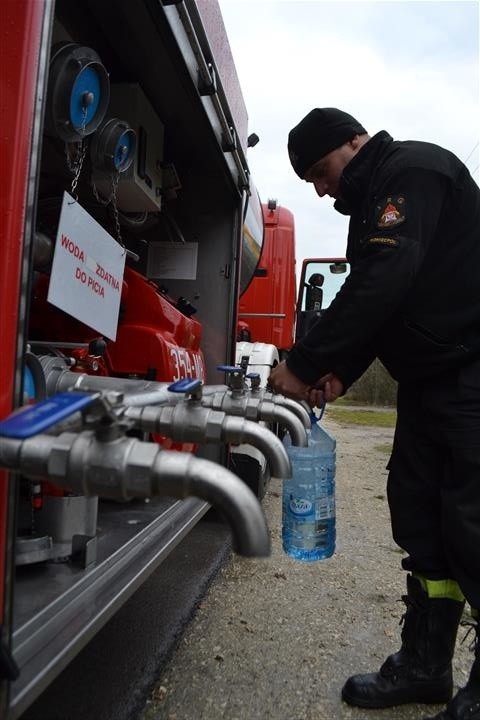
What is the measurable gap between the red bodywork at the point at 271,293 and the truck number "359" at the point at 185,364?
2179 millimetres

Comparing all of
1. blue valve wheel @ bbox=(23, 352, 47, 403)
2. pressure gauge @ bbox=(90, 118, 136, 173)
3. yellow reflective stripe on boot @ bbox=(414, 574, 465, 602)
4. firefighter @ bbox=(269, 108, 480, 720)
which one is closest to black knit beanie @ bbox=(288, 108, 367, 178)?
firefighter @ bbox=(269, 108, 480, 720)

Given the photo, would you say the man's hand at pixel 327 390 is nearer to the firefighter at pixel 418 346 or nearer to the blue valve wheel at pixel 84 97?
the firefighter at pixel 418 346

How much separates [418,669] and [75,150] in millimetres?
2338

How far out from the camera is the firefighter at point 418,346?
1.65 metres

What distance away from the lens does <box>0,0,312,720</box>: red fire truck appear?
96cm

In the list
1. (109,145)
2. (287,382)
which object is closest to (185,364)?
(287,382)

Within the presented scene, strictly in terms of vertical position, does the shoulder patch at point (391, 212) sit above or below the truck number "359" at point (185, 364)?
above

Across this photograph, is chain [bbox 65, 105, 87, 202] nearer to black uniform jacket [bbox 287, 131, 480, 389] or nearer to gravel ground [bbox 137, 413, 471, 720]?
black uniform jacket [bbox 287, 131, 480, 389]

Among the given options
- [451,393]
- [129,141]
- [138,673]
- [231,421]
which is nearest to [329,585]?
[138,673]

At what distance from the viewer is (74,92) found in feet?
5.78

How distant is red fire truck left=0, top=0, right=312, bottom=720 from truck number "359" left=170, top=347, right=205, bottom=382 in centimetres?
2

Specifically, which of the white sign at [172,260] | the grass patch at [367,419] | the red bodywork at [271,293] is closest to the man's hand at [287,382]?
the white sign at [172,260]

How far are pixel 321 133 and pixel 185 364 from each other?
1248mm

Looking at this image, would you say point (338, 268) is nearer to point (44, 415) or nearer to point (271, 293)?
point (271, 293)
